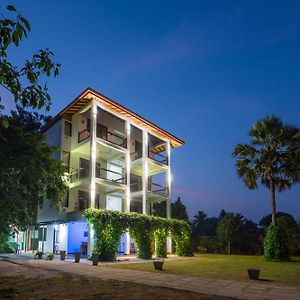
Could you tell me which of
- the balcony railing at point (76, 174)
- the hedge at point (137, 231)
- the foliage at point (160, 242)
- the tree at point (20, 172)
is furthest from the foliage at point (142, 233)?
the tree at point (20, 172)

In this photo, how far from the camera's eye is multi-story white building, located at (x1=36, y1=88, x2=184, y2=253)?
27812 mm

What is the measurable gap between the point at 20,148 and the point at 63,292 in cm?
692

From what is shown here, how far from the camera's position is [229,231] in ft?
121

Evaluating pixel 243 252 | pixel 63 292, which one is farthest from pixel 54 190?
pixel 243 252

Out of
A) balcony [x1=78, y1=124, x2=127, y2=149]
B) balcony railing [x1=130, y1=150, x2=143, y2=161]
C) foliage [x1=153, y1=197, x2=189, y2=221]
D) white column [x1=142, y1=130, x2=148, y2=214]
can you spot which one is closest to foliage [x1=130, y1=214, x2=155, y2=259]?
white column [x1=142, y1=130, x2=148, y2=214]

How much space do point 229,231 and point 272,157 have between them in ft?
47.8

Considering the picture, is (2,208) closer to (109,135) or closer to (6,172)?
(6,172)

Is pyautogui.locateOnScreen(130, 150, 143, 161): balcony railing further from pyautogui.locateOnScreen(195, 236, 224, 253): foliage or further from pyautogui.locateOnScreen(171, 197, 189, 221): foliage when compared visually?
pyautogui.locateOnScreen(171, 197, 189, 221): foliage

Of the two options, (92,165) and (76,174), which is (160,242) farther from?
(76,174)

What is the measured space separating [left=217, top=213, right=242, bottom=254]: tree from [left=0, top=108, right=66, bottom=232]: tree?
82.6ft

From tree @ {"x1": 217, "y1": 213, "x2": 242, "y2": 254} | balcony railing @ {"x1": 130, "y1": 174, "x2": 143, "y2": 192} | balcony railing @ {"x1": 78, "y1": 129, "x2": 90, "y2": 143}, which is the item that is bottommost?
tree @ {"x1": 217, "y1": 213, "x2": 242, "y2": 254}

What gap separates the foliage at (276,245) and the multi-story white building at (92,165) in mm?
11309

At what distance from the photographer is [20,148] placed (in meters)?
14.6

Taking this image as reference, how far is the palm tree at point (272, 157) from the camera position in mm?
24359
